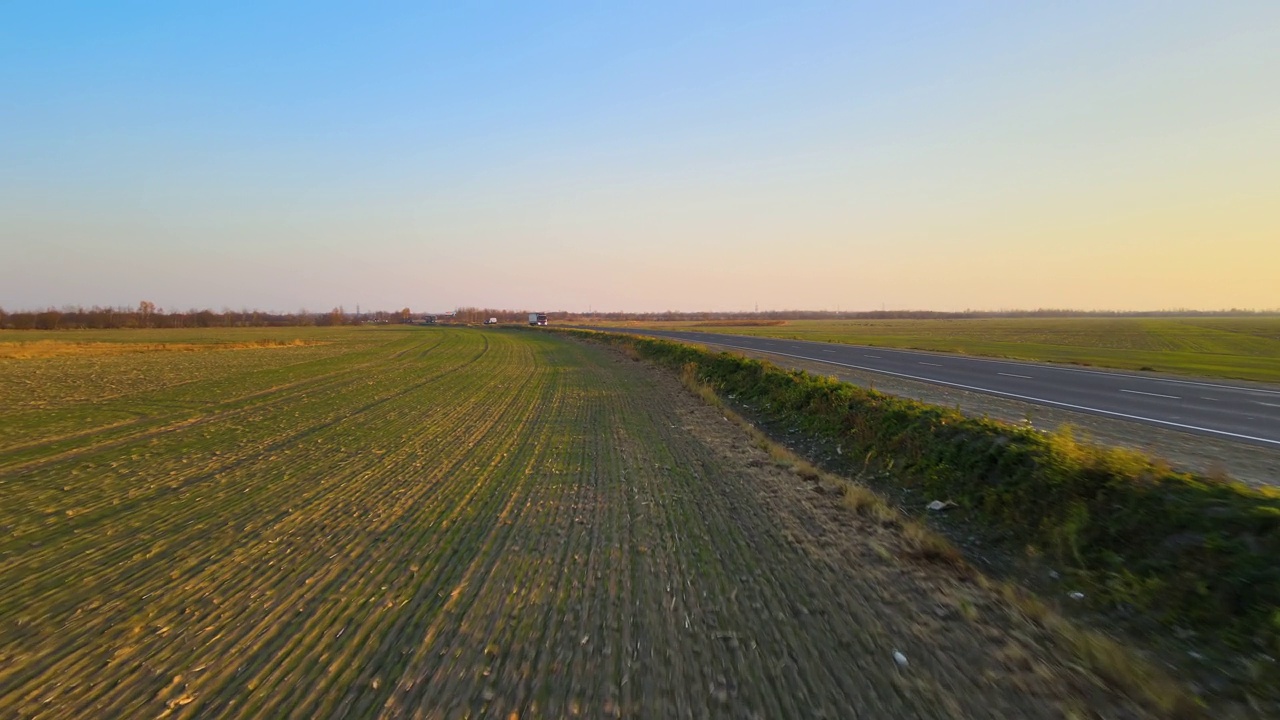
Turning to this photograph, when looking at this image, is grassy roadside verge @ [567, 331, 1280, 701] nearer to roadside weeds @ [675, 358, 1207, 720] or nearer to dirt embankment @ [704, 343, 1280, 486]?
roadside weeds @ [675, 358, 1207, 720]

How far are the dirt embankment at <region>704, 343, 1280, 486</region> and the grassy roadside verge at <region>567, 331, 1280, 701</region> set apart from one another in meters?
0.79

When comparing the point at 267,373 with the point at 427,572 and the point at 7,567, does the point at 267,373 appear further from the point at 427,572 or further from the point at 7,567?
the point at 427,572

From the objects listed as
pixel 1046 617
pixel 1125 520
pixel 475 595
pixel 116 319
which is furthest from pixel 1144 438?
pixel 116 319

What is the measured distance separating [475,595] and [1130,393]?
60.3 ft

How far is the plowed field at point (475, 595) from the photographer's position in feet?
12.4

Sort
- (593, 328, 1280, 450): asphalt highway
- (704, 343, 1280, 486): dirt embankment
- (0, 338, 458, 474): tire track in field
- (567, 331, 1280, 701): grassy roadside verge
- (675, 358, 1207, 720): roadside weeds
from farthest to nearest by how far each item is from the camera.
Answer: (593, 328, 1280, 450): asphalt highway
(0, 338, 458, 474): tire track in field
(704, 343, 1280, 486): dirt embankment
(567, 331, 1280, 701): grassy roadside verge
(675, 358, 1207, 720): roadside weeds

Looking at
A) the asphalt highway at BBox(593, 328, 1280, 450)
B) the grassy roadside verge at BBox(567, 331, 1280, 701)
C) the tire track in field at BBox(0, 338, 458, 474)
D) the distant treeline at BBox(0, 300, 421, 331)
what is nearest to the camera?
the grassy roadside verge at BBox(567, 331, 1280, 701)

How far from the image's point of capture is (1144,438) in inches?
411

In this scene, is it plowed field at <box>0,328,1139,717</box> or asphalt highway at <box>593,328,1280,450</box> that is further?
asphalt highway at <box>593,328,1280,450</box>

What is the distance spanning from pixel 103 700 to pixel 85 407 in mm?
16800

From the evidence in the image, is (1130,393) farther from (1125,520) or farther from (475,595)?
(475,595)

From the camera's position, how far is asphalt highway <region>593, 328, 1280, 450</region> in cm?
1199

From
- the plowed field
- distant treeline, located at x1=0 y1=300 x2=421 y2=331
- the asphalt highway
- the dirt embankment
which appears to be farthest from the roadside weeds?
distant treeline, located at x1=0 y1=300 x2=421 y2=331

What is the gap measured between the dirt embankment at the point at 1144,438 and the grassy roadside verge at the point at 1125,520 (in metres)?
0.79
